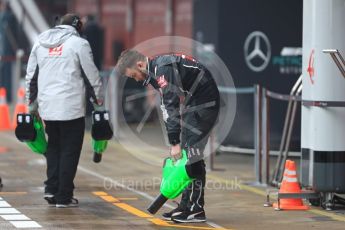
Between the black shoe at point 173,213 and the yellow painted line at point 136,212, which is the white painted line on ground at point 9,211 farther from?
the black shoe at point 173,213

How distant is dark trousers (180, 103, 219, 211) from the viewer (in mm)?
9508

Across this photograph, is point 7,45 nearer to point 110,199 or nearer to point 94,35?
point 94,35

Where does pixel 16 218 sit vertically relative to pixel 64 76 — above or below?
below

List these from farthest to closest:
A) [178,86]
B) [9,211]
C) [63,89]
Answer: [63,89] < [9,211] < [178,86]

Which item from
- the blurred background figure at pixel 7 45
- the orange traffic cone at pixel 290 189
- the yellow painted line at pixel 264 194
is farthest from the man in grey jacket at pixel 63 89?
the blurred background figure at pixel 7 45

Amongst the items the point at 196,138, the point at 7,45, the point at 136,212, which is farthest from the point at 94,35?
the point at 196,138

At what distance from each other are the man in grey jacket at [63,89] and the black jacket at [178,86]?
126 cm

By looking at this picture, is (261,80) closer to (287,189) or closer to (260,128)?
(260,128)

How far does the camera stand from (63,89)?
10.4 metres

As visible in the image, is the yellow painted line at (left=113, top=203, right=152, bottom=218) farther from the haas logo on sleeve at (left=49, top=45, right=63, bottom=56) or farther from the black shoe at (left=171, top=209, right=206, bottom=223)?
the haas logo on sleeve at (left=49, top=45, right=63, bottom=56)

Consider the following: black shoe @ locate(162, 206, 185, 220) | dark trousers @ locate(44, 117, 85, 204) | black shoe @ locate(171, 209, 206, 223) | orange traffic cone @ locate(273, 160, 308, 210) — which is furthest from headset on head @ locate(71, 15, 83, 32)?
orange traffic cone @ locate(273, 160, 308, 210)

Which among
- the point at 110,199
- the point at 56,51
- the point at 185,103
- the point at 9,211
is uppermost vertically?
the point at 56,51

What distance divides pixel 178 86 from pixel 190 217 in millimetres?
1323

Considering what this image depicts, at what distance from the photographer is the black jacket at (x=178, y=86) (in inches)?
362
